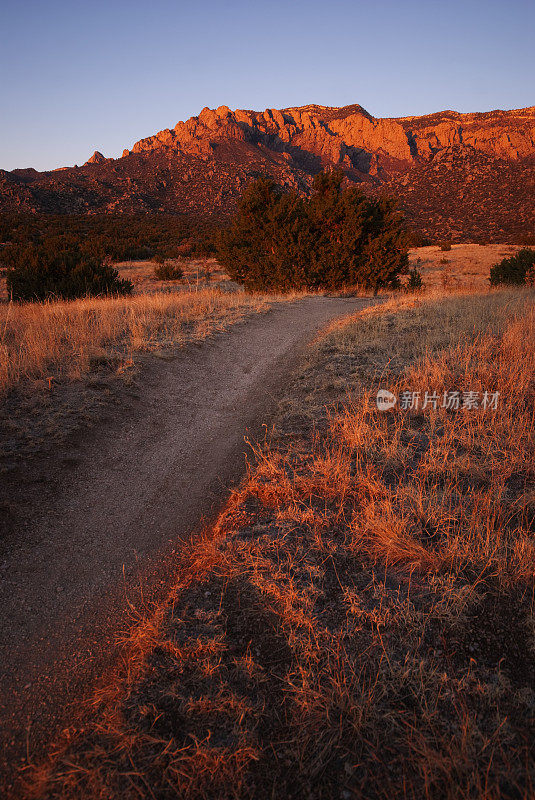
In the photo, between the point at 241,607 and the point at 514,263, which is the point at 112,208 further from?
→ the point at 241,607

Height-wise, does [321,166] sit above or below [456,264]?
above

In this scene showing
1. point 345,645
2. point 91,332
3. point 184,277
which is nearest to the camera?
point 345,645

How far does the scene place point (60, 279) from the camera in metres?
13.3

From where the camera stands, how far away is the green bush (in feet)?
55.7

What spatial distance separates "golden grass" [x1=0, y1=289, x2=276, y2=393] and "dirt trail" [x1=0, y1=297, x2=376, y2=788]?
108cm

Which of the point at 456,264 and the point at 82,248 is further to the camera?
the point at 456,264

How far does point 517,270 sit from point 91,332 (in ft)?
57.8

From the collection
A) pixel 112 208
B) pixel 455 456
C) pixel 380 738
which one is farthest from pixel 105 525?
pixel 112 208

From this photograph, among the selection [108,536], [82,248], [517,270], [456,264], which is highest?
[82,248]

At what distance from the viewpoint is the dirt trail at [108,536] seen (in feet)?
6.82

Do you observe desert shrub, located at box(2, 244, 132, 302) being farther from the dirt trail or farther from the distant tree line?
the dirt trail

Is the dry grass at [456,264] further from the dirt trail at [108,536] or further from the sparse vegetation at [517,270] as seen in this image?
the dirt trail at [108,536]

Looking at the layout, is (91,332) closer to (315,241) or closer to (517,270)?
(315,241)

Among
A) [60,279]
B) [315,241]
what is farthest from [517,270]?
[60,279]
